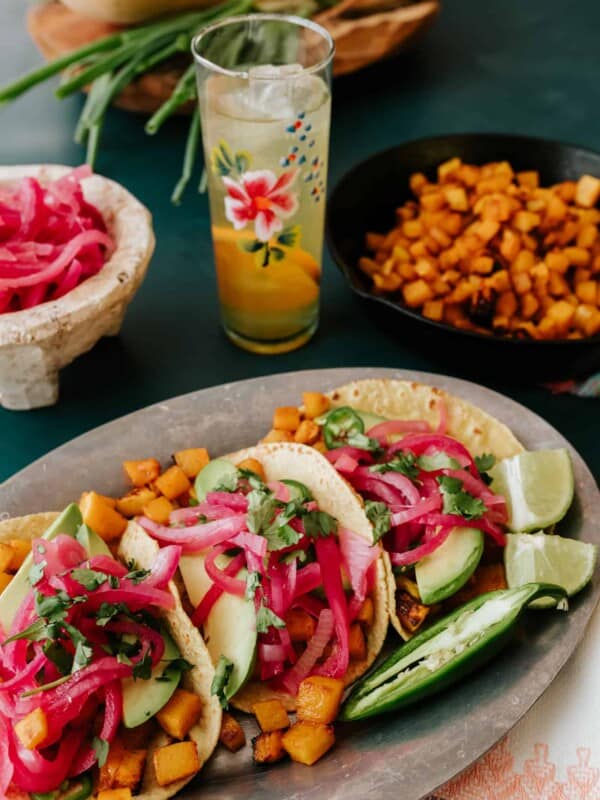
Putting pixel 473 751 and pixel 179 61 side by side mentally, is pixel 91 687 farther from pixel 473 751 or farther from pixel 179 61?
pixel 179 61

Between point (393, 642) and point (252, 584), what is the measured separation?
285 millimetres

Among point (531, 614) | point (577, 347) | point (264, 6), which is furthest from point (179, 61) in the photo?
point (531, 614)

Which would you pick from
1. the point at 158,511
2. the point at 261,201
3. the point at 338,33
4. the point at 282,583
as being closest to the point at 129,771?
the point at 282,583

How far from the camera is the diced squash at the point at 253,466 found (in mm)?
1732

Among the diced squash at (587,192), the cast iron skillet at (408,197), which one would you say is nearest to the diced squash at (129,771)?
the cast iron skillet at (408,197)

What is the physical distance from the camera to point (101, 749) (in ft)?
4.41

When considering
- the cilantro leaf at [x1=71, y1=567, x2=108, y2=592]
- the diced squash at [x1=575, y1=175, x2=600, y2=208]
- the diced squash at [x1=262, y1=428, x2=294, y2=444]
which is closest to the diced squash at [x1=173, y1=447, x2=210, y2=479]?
the diced squash at [x1=262, y1=428, x2=294, y2=444]

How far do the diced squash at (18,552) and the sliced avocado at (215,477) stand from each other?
327mm

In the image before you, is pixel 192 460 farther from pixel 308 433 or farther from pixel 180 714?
pixel 180 714

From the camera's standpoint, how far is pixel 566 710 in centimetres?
151

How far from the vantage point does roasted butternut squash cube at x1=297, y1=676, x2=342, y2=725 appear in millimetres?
1414

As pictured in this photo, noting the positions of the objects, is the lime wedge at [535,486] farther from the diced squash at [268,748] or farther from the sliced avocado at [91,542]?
the sliced avocado at [91,542]

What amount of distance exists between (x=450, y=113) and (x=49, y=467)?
209 cm

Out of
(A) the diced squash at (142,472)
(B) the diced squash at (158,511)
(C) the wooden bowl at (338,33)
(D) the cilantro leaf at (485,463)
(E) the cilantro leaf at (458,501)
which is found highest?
(C) the wooden bowl at (338,33)
